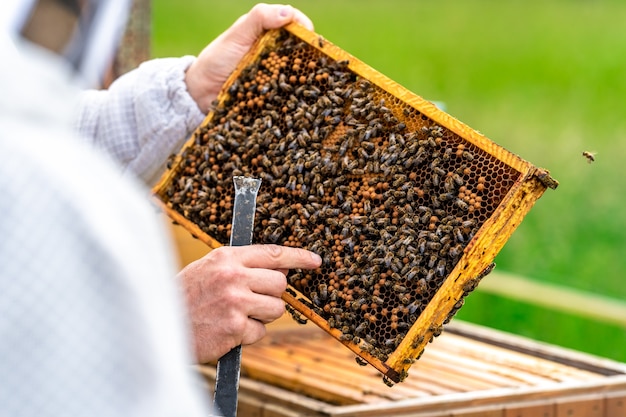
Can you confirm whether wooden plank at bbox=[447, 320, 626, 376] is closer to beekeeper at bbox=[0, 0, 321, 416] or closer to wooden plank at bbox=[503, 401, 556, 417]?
wooden plank at bbox=[503, 401, 556, 417]

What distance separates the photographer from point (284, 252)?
241 centimetres

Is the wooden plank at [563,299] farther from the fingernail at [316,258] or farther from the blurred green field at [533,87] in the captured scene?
the fingernail at [316,258]

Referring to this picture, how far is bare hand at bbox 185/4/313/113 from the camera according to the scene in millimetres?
2836

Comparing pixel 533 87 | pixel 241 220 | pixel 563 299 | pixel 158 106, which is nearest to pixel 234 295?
pixel 241 220

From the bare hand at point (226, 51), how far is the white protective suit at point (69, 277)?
193 cm

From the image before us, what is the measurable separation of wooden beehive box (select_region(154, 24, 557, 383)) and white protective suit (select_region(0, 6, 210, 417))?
139 cm

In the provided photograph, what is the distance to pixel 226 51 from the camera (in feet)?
9.98

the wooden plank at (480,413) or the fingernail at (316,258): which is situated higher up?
the fingernail at (316,258)

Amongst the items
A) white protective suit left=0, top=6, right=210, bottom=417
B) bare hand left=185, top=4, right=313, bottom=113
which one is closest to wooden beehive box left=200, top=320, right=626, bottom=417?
bare hand left=185, top=4, right=313, bottom=113

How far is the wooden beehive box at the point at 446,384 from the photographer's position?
3035mm

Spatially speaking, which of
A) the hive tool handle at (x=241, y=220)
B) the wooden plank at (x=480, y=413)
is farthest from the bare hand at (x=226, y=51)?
the wooden plank at (x=480, y=413)

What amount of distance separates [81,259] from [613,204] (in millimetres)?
8803

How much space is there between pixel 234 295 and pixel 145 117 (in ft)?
3.42

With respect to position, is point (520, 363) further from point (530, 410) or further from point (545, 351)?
point (530, 410)
